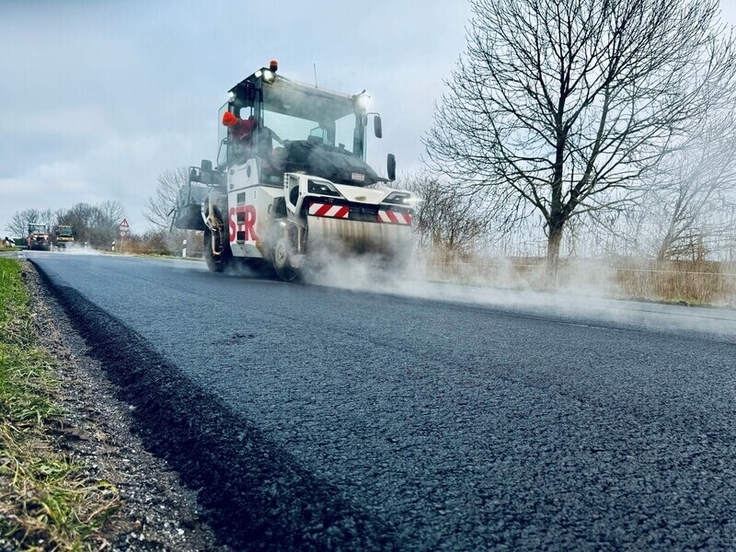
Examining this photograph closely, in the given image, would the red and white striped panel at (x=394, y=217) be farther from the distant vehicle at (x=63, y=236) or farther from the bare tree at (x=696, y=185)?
the distant vehicle at (x=63, y=236)

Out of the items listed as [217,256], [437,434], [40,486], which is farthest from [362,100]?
[40,486]

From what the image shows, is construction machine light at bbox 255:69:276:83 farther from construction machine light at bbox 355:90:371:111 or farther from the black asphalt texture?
the black asphalt texture

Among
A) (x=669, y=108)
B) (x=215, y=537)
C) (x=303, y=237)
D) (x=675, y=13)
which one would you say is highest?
(x=675, y=13)

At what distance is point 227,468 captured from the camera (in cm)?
119

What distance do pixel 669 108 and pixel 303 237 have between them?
8.84m

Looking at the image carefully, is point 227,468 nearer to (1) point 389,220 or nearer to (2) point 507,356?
(2) point 507,356

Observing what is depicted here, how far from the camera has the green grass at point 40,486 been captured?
860mm

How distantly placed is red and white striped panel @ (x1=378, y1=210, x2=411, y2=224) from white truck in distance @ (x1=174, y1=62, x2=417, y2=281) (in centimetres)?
2

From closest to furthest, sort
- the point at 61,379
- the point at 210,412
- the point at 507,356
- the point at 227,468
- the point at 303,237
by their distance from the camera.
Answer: the point at 227,468 → the point at 210,412 → the point at 61,379 → the point at 507,356 → the point at 303,237

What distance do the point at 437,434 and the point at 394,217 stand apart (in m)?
6.58

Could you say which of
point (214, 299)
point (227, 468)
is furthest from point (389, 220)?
point (227, 468)

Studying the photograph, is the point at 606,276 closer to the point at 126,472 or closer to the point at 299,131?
the point at 299,131

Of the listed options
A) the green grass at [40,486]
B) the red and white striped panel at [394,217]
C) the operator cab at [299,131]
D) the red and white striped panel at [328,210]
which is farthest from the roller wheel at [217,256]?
the green grass at [40,486]

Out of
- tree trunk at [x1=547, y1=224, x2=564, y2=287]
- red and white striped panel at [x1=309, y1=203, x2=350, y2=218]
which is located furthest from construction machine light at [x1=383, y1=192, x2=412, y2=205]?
tree trunk at [x1=547, y1=224, x2=564, y2=287]
